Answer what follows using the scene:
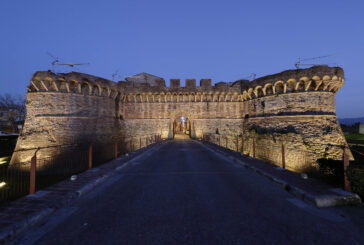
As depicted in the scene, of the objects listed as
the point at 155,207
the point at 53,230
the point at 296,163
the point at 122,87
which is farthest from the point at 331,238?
the point at 122,87

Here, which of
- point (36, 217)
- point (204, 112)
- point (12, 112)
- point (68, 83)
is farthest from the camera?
point (12, 112)

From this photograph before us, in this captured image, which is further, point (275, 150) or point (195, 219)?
point (275, 150)

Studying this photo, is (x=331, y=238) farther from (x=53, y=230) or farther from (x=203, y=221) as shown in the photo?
(x=53, y=230)

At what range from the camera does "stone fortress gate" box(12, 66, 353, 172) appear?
15.7 meters

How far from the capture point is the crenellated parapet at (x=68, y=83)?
1552 cm

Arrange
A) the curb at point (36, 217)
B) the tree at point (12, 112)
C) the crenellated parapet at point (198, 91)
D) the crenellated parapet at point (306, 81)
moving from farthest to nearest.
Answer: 1. the tree at point (12, 112)
2. the crenellated parapet at point (198, 91)
3. the crenellated parapet at point (306, 81)
4. the curb at point (36, 217)

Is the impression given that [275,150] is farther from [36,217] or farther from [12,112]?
[12,112]

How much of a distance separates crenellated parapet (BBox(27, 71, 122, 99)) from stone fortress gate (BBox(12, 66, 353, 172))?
7 centimetres

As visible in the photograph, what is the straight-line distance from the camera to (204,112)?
912 inches

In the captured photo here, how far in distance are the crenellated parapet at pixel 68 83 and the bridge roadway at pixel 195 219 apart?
16243mm

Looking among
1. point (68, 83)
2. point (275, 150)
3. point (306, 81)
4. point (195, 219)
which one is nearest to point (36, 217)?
point (195, 219)

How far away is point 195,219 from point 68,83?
18.9 metres

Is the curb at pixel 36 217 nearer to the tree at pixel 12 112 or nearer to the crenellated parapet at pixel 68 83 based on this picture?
the crenellated parapet at pixel 68 83

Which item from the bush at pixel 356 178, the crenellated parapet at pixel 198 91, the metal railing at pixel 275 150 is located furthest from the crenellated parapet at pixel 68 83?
the bush at pixel 356 178
